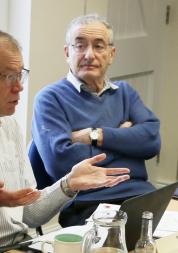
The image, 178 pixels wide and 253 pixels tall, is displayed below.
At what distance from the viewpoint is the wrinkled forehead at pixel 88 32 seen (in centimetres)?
244

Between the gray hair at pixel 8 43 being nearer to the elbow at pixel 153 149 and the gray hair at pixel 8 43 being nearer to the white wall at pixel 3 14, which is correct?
the elbow at pixel 153 149

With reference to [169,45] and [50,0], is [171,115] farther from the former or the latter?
[50,0]

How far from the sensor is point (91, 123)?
236 centimetres

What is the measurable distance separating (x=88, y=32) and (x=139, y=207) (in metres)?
1.30

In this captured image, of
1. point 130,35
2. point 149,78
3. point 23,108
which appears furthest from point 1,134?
point 149,78

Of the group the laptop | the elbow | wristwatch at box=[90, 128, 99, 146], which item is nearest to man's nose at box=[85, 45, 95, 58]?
wristwatch at box=[90, 128, 99, 146]

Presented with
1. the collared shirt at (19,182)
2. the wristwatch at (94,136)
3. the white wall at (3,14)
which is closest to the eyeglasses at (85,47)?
the wristwatch at (94,136)

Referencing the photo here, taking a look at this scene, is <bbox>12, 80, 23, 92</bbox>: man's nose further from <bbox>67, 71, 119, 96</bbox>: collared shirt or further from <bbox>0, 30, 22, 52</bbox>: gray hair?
<bbox>67, 71, 119, 96</bbox>: collared shirt

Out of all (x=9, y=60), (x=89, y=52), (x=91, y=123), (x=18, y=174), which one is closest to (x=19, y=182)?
(x=18, y=174)

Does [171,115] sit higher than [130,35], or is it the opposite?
[130,35]

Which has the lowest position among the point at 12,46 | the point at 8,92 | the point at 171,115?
the point at 171,115

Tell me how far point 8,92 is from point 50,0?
1.27 metres

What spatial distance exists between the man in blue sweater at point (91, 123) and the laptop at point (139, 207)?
30.3 inches

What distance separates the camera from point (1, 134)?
1862 millimetres
